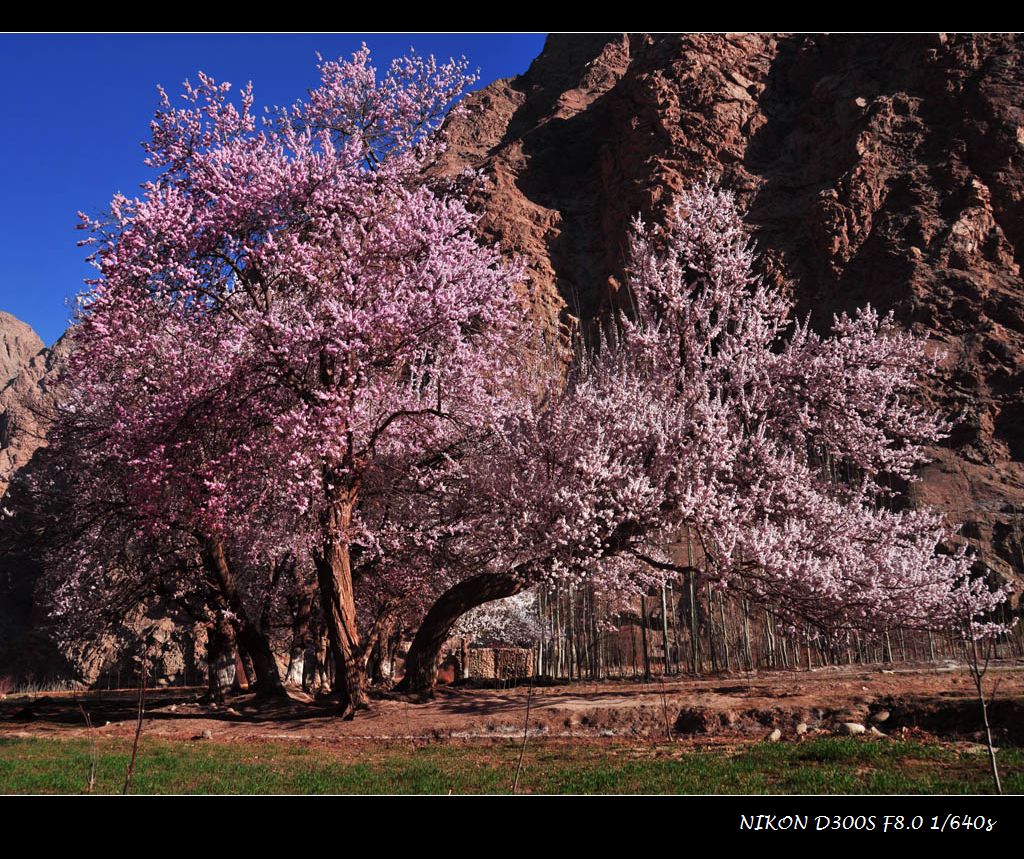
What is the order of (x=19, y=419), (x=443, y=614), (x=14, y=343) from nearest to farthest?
1. (x=443, y=614)
2. (x=19, y=419)
3. (x=14, y=343)

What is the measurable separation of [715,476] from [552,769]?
19.4ft

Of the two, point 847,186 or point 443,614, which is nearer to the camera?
point 443,614

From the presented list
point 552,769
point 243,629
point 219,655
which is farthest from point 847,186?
point 552,769

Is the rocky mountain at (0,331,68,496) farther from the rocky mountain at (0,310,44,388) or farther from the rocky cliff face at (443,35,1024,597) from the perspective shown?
the rocky cliff face at (443,35,1024,597)

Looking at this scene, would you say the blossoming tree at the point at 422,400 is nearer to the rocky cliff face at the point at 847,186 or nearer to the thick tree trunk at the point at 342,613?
the thick tree trunk at the point at 342,613

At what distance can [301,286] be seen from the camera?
15.0 m

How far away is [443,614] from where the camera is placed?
51.0 feet

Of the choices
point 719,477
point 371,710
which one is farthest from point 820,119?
point 371,710

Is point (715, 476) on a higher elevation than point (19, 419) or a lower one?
lower

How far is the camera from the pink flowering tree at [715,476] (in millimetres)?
13500

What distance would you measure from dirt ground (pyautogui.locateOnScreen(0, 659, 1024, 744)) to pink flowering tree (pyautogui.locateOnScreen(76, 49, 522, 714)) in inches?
54.0

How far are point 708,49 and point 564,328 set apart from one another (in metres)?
22.6

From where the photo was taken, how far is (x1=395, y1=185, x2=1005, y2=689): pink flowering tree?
13.5 m

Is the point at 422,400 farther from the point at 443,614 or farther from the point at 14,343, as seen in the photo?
the point at 14,343
